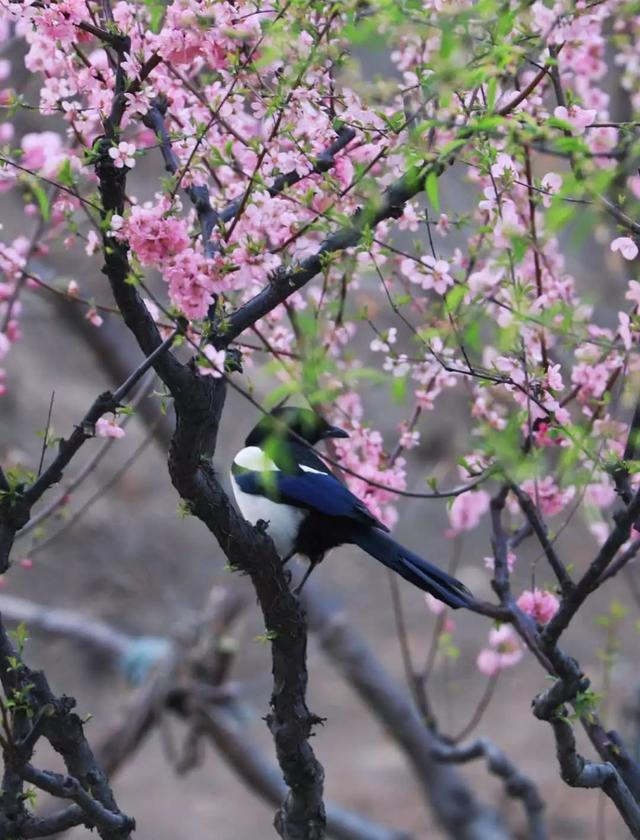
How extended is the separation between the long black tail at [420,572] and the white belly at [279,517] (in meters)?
0.28

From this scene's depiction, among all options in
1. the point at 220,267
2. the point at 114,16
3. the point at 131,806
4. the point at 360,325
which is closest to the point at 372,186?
the point at 220,267

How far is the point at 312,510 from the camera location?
304 centimetres

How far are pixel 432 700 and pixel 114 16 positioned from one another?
6.42 metres

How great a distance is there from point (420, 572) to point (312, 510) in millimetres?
414

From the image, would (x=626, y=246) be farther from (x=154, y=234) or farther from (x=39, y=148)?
(x=39, y=148)

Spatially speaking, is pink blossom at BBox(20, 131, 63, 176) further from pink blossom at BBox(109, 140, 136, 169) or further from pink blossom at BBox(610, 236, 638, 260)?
pink blossom at BBox(610, 236, 638, 260)

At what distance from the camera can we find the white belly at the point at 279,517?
3123 millimetres

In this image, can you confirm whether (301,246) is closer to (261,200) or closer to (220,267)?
(261,200)

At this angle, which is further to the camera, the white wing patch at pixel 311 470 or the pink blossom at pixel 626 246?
the white wing patch at pixel 311 470

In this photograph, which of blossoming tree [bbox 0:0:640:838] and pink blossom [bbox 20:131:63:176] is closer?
blossoming tree [bbox 0:0:640:838]

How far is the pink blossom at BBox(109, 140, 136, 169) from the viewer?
202 centimetres

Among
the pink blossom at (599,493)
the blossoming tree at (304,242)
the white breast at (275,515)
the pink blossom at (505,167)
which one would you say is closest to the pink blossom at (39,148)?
the blossoming tree at (304,242)

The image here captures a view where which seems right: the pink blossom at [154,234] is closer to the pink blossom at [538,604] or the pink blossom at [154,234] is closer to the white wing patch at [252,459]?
the white wing patch at [252,459]

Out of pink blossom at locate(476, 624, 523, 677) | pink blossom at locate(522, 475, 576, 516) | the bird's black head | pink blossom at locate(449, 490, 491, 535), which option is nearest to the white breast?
the bird's black head
